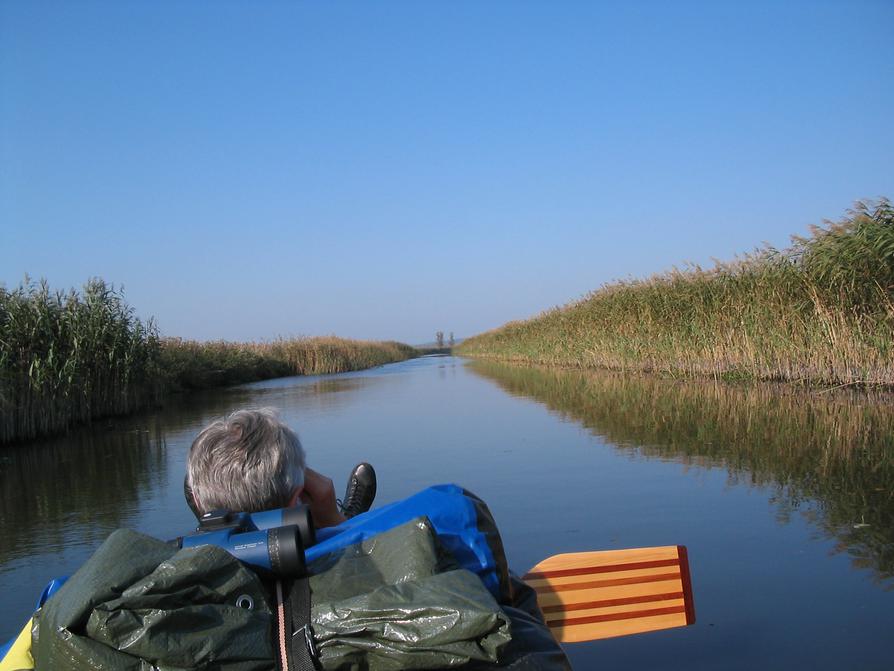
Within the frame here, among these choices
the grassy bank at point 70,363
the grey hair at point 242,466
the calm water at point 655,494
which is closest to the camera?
the grey hair at point 242,466

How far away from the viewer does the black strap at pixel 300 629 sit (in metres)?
1.40

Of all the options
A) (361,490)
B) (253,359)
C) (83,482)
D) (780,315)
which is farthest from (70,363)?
(253,359)

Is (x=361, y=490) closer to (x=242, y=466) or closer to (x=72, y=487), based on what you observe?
(x=242, y=466)

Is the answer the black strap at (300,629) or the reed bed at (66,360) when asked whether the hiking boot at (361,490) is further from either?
the reed bed at (66,360)

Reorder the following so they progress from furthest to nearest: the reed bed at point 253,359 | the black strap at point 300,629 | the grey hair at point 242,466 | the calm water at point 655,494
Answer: the reed bed at point 253,359, the calm water at point 655,494, the grey hair at point 242,466, the black strap at point 300,629

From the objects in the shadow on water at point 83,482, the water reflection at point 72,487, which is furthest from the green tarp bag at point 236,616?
the water reflection at point 72,487

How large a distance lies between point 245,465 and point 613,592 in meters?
1.32

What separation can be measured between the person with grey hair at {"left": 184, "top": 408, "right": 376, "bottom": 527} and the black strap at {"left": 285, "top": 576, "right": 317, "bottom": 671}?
1.28 ft

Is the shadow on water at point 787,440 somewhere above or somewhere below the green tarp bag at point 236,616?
below

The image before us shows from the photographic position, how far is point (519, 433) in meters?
8.27

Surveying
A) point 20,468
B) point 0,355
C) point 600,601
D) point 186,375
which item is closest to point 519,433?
point 20,468

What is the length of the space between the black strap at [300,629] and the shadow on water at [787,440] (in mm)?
2723

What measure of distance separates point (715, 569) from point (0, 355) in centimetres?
941

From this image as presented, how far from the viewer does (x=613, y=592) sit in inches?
97.2
